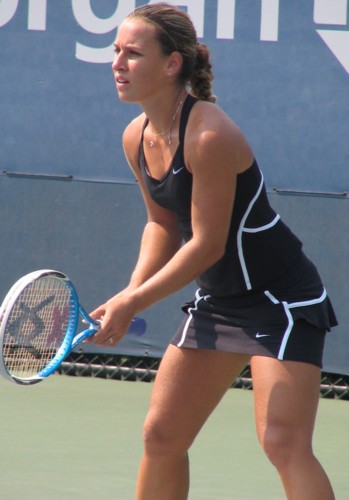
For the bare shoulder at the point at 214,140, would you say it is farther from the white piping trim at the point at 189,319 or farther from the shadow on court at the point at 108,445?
the shadow on court at the point at 108,445

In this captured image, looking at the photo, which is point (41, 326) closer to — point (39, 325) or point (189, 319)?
point (39, 325)

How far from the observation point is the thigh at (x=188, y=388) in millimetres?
2924

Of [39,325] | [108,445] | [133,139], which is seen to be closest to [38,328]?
[39,325]

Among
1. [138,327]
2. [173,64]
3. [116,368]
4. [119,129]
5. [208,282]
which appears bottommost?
[116,368]

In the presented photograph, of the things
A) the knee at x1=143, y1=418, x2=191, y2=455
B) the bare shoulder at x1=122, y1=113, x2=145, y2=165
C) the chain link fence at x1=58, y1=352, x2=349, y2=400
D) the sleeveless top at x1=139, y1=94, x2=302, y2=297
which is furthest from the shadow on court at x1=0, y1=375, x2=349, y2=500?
the bare shoulder at x1=122, y1=113, x2=145, y2=165

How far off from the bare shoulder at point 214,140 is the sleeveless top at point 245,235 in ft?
0.11

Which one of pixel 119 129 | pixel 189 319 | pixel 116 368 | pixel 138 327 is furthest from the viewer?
pixel 116 368

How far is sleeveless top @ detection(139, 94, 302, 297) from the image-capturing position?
2.87m

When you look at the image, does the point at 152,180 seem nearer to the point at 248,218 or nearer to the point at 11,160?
the point at 248,218

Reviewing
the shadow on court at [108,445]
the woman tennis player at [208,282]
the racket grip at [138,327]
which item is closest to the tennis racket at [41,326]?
the woman tennis player at [208,282]

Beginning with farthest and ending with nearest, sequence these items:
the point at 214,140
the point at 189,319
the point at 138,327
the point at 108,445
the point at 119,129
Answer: the point at 119,129, the point at 138,327, the point at 108,445, the point at 189,319, the point at 214,140

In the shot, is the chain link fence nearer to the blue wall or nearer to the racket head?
the blue wall

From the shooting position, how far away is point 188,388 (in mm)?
2936

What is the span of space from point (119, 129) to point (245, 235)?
2.80 m
